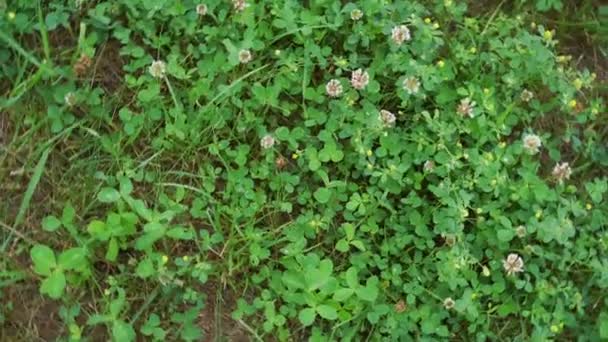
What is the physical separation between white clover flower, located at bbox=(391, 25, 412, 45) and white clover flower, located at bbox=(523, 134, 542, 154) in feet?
1.68

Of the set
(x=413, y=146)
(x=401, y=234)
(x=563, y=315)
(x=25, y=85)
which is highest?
(x=25, y=85)

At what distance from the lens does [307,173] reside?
2.75m

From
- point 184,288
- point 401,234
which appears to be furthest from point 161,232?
point 401,234

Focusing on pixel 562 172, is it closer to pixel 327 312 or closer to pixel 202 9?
pixel 327 312

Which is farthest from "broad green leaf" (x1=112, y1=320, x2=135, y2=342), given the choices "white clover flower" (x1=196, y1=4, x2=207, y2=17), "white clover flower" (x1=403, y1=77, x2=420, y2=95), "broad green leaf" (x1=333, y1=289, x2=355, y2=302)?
"white clover flower" (x1=403, y1=77, x2=420, y2=95)

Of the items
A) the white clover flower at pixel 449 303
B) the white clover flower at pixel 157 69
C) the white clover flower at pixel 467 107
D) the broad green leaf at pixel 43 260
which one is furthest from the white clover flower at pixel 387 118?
the broad green leaf at pixel 43 260

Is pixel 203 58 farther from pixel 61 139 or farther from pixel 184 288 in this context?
pixel 184 288

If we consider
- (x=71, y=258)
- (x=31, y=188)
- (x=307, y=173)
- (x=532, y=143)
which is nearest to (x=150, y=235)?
(x=71, y=258)

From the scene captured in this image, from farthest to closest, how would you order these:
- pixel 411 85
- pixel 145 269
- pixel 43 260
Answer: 1. pixel 411 85
2. pixel 145 269
3. pixel 43 260

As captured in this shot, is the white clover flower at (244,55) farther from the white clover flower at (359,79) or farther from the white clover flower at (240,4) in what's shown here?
the white clover flower at (359,79)

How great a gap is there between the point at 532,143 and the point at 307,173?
738 mm

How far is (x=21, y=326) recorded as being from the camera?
105 inches

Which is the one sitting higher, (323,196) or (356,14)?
(356,14)

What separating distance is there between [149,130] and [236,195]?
14.3 inches
